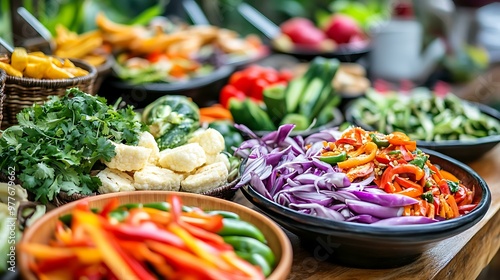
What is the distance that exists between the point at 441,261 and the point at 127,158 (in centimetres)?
98

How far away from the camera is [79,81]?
1925 mm

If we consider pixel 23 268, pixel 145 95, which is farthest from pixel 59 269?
pixel 145 95

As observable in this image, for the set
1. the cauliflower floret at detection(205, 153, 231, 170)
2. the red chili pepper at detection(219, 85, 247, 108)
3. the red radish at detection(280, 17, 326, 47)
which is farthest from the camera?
the red radish at detection(280, 17, 326, 47)

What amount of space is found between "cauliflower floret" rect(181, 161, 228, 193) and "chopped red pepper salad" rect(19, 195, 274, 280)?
0.46 metres

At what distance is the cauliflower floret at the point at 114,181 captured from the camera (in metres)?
1.59

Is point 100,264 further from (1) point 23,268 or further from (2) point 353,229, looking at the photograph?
(2) point 353,229

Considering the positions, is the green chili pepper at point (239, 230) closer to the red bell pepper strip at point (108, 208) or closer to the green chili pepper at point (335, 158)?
the red bell pepper strip at point (108, 208)

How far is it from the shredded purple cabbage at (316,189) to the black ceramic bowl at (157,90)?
1.01 m

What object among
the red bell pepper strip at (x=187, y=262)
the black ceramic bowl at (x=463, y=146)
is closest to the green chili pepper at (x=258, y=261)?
the red bell pepper strip at (x=187, y=262)

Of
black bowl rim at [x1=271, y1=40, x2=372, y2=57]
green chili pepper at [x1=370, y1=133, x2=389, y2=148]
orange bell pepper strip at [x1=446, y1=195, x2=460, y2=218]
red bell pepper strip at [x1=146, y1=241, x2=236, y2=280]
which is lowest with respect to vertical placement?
black bowl rim at [x1=271, y1=40, x2=372, y2=57]

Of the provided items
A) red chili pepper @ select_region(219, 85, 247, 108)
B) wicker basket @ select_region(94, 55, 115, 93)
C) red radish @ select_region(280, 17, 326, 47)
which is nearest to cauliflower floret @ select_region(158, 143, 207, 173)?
wicker basket @ select_region(94, 55, 115, 93)

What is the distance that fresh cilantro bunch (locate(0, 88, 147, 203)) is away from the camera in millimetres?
1535

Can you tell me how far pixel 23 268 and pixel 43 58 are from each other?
110cm

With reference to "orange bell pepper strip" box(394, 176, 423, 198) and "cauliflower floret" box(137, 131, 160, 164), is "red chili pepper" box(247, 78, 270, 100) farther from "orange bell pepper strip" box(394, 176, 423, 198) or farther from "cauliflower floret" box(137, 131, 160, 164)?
"orange bell pepper strip" box(394, 176, 423, 198)
